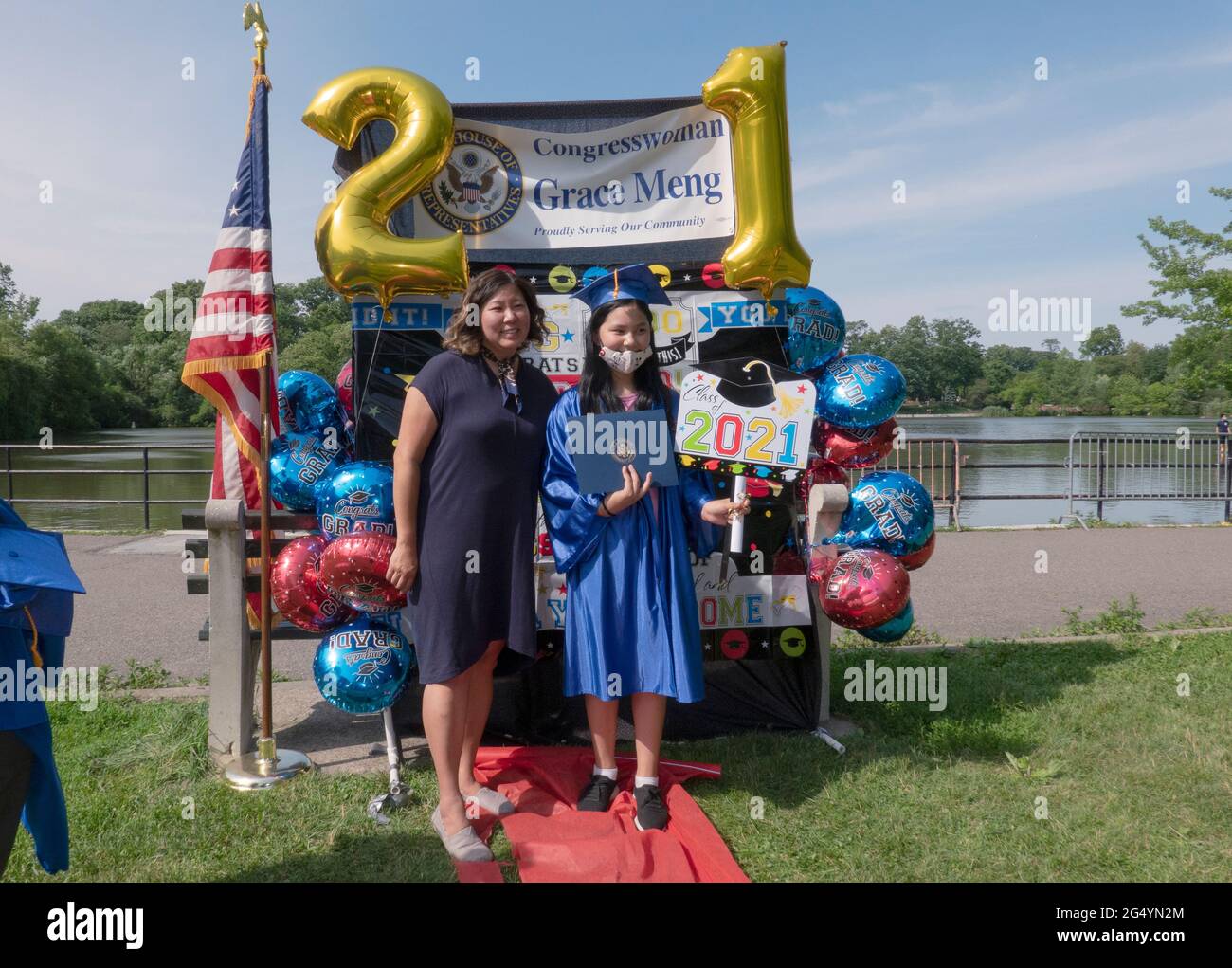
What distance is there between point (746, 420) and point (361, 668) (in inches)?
73.4

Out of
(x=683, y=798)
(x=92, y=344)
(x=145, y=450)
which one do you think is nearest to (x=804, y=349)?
(x=683, y=798)

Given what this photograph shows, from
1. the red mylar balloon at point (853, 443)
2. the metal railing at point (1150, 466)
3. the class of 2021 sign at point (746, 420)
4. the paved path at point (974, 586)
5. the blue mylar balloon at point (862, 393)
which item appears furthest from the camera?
the metal railing at point (1150, 466)

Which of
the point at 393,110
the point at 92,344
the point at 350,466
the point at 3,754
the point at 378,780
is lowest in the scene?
the point at 378,780

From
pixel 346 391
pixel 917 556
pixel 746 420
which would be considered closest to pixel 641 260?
pixel 746 420

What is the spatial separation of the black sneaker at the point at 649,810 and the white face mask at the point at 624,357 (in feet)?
5.33

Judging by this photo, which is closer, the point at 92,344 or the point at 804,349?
the point at 804,349

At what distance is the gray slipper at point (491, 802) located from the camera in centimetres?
339

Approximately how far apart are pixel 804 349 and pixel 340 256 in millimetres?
2221

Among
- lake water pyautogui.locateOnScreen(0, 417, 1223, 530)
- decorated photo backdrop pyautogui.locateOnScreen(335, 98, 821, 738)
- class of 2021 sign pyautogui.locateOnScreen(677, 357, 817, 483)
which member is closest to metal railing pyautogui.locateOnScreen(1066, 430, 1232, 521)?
lake water pyautogui.locateOnScreen(0, 417, 1223, 530)

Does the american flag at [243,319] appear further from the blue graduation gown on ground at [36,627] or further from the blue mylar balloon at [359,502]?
the blue graduation gown on ground at [36,627]

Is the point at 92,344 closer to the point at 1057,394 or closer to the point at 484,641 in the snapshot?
the point at 1057,394

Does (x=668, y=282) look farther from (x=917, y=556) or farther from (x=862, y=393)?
(x=917, y=556)

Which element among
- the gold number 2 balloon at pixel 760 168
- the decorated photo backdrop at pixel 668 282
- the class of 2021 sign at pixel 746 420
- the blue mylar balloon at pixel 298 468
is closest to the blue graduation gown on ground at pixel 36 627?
the decorated photo backdrop at pixel 668 282

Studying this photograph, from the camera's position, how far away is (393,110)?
382 cm
